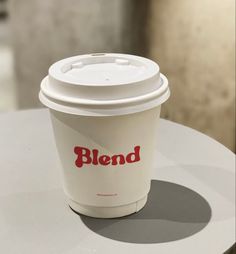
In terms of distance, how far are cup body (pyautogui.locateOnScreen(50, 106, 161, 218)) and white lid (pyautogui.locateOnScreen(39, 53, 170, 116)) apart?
0.02 m

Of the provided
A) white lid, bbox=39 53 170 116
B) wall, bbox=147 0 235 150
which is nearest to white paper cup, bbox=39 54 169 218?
white lid, bbox=39 53 170 116

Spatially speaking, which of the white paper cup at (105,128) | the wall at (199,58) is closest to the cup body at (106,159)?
the white paper cup at (105,128)

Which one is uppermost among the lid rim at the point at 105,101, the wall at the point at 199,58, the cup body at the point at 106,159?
the lid rim at the point at 105,101

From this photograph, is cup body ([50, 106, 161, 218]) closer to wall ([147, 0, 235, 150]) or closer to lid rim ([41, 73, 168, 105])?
lid rim ([41, 73, 168, 105])

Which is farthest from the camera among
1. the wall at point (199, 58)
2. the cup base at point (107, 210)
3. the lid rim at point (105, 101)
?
the wall at point (199, 58)

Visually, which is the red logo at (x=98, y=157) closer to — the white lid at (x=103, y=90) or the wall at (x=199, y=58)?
the white lid at (x=103, y=90)

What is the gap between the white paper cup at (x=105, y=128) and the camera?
0.75 meters

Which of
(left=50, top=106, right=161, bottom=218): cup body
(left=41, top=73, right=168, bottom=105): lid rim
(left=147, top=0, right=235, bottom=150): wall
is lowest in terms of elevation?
(left=147, top=0, right=235, bottom=150): wall

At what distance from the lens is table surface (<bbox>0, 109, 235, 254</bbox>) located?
79 centimetres

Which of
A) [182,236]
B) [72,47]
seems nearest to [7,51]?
[72,47]

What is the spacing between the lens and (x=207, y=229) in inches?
32.7

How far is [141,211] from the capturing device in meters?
0.88

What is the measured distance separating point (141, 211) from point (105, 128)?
0.21 m

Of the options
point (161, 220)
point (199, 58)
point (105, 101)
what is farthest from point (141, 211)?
point (199, 58)
